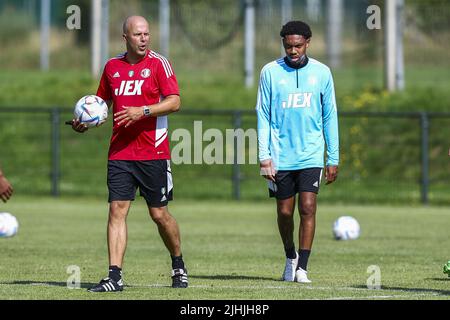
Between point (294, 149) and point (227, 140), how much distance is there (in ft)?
50.5

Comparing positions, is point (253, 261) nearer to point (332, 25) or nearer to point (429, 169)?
point (429, 169)

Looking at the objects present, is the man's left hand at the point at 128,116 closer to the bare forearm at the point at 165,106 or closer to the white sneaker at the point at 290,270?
the bare forearm at the point at 165,106

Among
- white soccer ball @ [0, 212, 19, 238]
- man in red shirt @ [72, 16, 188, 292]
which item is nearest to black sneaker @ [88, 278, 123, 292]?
man in red shirt @ [72, 16, 188, 292]

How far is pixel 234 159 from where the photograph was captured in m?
27.1

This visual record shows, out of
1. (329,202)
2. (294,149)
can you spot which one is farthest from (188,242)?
(329,202)

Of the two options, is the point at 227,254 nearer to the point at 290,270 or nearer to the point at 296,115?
the point at 290,270

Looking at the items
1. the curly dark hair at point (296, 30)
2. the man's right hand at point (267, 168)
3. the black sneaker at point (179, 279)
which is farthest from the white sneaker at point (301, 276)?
the curly dark hair at point (296, 30)

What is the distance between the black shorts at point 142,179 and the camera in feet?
36.6

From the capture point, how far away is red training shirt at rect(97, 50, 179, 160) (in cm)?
1115

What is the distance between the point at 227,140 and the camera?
1088 inches

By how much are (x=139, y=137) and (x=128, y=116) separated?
0.47 meters

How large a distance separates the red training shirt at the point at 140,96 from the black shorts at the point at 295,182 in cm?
159

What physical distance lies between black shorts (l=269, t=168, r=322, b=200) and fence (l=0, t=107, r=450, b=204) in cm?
1452

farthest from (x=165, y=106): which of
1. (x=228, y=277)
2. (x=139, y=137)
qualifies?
(x=228, y=277)
